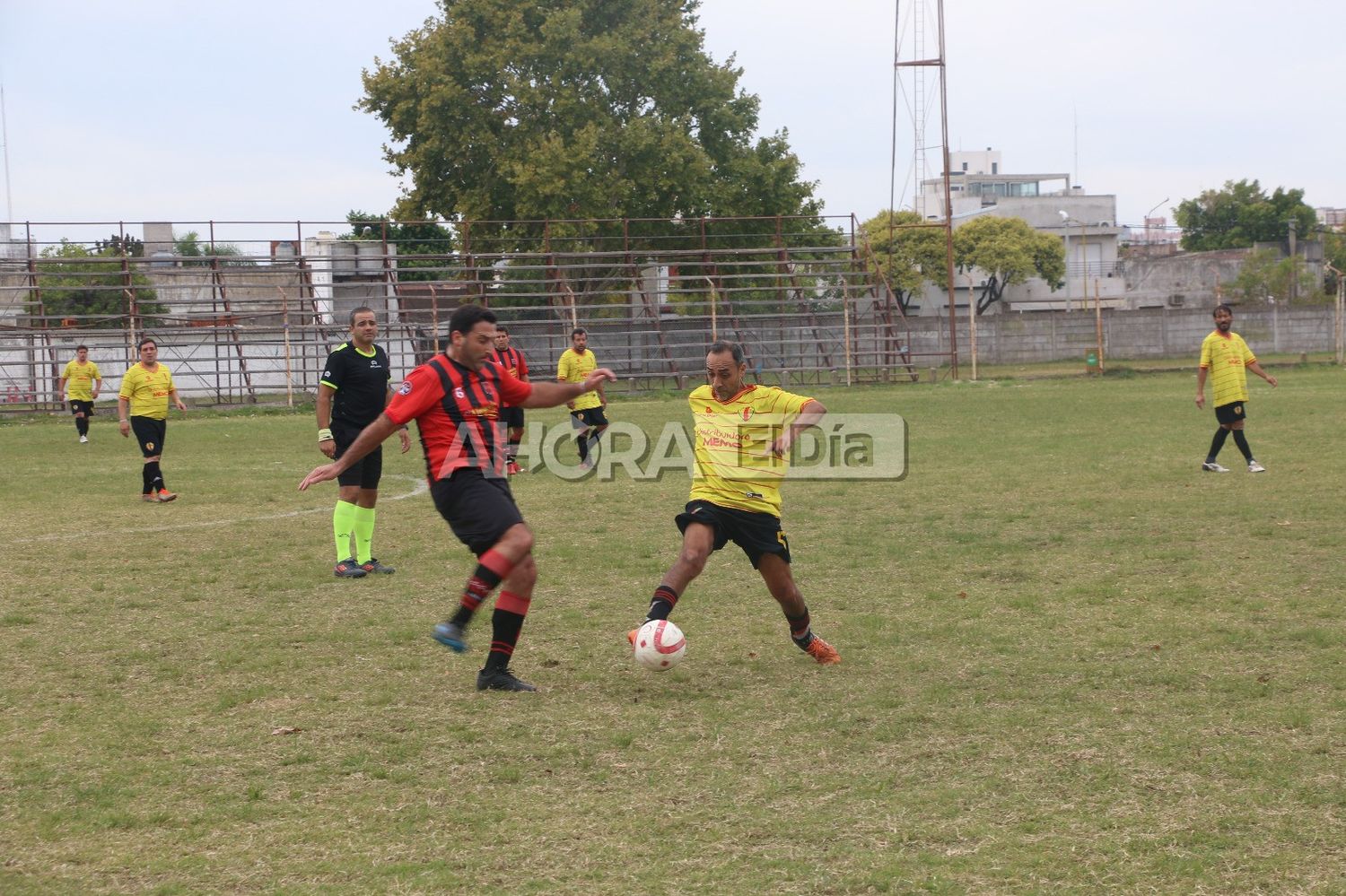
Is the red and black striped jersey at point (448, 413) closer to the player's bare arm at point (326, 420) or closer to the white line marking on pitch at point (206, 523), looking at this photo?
the player's bare arm at point (326, 420)

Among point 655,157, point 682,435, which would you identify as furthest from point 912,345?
point 682,435

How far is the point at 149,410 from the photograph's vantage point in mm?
14875

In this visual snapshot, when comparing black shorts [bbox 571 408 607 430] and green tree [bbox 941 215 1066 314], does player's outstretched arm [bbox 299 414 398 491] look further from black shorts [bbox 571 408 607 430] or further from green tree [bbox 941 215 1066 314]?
green tree [bbox 941 215 1066 314]

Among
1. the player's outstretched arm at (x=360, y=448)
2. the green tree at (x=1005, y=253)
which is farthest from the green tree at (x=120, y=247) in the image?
the green tree at (x=1005, y=253)

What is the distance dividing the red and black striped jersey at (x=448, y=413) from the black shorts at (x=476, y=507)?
0.05m

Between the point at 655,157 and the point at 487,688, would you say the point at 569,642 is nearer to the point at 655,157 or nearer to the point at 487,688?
the point at 487,688

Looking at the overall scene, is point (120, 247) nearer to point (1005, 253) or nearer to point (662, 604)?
point (662, 604)

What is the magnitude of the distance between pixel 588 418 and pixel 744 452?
39.5 feet

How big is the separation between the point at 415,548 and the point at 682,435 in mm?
11039

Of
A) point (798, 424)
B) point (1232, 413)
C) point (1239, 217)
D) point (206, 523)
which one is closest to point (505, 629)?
point (798, 424)

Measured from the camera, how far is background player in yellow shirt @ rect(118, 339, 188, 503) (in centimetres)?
1471

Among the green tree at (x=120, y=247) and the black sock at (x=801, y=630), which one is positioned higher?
the green tree at (x=120, y=247)

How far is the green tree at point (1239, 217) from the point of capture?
292ft

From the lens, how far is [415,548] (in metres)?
11.3
